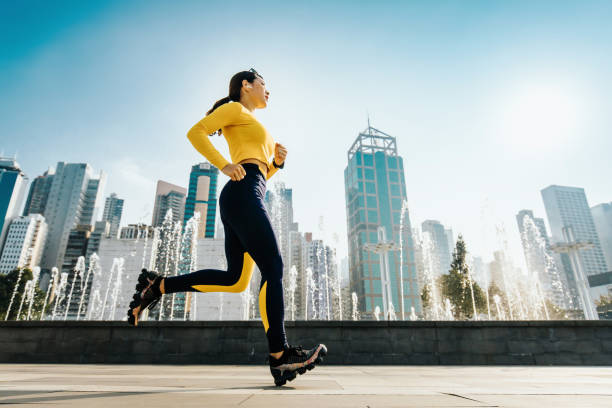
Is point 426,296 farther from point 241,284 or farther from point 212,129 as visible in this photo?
point 212,129

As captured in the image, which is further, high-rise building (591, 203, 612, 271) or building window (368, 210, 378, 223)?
high-rise building (591, 203, 612, 271)

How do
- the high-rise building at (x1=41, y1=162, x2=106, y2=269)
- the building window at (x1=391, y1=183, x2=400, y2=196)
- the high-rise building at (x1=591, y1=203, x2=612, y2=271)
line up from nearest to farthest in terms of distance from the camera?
the building window at (x1=391, y1=183, x2=400, y2=196), the high-rise building at (x1=41, y1=162, x2=106, y2=269), the high-rise building at (x1=591, y1=203, x2=612, y2=271)

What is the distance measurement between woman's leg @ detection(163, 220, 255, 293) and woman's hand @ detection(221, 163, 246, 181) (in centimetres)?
36

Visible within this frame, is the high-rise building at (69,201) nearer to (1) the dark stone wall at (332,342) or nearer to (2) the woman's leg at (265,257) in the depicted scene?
(1) the dark stone wall at (332,342)

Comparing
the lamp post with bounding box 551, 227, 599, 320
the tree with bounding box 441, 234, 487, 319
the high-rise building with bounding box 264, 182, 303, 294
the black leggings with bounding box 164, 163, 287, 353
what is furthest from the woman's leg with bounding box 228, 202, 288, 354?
the high-rise building with bounding box 264, 182, 303, 294

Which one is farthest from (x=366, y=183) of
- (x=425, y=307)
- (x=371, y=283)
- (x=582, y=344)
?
(x=582, y=344)

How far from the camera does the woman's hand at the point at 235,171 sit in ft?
7.14

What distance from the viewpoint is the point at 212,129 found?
238cm

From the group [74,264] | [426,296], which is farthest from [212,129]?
[74,264]

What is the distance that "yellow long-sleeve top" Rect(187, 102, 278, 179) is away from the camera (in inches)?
91.4

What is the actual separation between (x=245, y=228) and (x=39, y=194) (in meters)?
149

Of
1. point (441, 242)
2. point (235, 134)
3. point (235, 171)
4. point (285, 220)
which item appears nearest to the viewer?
point (235, 171)

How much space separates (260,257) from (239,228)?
0.79 ft

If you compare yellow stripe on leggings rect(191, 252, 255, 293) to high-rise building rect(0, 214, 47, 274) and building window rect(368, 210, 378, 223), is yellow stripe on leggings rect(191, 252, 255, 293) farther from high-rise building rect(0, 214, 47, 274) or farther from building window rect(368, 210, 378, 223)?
high-rise building rect(0, 214, 47, 274)
